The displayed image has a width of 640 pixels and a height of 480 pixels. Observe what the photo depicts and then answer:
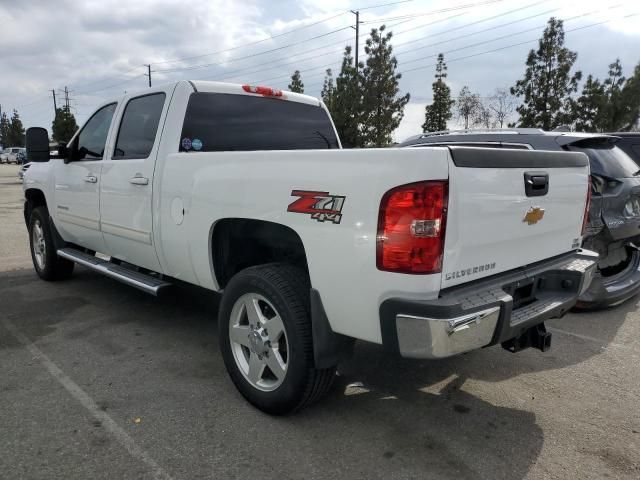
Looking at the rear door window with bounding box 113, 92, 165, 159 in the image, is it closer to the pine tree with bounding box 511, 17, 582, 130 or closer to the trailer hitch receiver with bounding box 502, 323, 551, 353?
the trailer hitch receiver with bounding box 502, 323, 551, 353

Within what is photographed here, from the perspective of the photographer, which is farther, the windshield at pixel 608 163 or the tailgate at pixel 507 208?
the windshield at pixel 608 163

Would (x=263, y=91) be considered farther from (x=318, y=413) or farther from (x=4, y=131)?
(x=4, y=131)

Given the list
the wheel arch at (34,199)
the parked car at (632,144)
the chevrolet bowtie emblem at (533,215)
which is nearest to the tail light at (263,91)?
the chevrolet bowtie emblem at (533,215)

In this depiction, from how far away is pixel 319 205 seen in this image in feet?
8.16

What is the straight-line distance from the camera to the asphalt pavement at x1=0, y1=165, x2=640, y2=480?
2510 mm

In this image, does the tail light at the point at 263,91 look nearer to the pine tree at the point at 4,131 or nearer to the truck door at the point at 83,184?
the truck door at the point at 83,184

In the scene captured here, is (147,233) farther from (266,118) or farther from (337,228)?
(337,228)

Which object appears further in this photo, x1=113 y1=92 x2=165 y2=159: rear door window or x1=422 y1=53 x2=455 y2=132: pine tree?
x1=422 y1=53 x2=455 y2=132: pine tree

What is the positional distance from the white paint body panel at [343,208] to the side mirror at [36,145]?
1869 mm

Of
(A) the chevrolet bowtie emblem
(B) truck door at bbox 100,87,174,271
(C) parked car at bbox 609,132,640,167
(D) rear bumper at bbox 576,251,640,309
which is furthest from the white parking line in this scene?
(C) parked car at bbox 609,132,640,167

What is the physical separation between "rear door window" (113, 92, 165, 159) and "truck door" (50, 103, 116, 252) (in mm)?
293

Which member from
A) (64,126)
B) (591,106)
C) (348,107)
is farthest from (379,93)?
(64,126)

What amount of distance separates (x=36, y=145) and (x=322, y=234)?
150 inches

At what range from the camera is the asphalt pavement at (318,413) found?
2.51 metres
